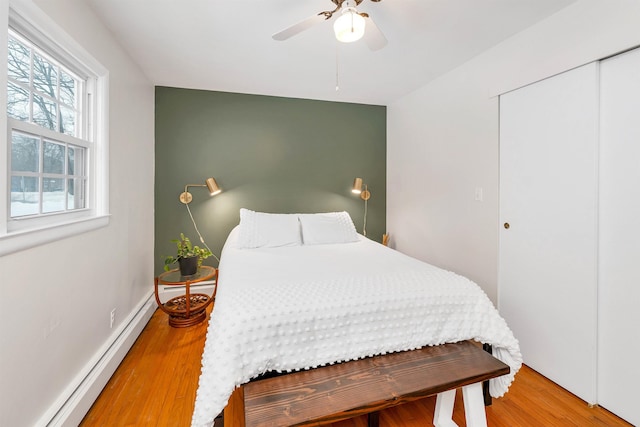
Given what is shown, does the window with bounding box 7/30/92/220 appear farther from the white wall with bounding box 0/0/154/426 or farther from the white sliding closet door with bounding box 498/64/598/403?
the white sliding closet door with bounding box 498/64/598/403

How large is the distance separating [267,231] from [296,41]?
157 cm

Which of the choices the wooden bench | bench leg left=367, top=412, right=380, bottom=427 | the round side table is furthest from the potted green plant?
bench leg left=367, top=412, right=380, bottom=427

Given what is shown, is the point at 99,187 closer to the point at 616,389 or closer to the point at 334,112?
the point at 334,112

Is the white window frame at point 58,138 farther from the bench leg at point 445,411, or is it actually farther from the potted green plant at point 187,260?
the bench leg at point 445,411

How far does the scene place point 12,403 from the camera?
3.51 feet

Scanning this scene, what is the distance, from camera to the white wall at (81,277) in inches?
43.1

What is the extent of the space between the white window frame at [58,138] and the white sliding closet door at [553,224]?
2726 mm

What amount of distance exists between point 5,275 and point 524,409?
249 centimetres

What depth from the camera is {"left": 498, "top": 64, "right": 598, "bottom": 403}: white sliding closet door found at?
159 cm

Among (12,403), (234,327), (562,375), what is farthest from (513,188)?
(12,403)

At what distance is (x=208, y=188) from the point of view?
120 inches

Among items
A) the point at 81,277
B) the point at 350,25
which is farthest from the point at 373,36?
the point at 81,277

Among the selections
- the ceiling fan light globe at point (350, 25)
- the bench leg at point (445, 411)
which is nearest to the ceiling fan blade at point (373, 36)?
the ceiling fan light globe at point (350, 25)

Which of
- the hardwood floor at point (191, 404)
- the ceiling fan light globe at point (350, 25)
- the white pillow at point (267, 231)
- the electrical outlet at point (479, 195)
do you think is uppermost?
the ceiling fan light globe at point (350, 25)
